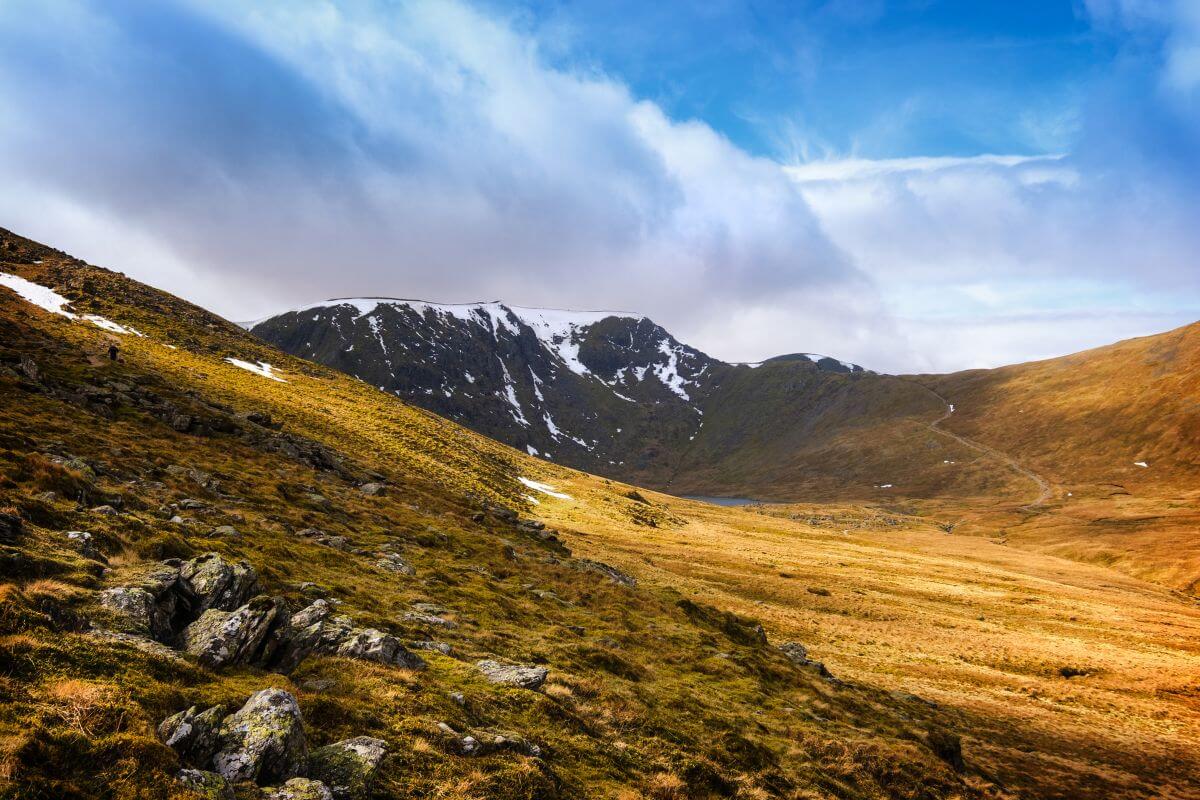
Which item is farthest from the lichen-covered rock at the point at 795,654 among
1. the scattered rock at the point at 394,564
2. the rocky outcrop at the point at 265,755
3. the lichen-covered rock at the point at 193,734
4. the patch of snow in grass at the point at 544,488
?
the patch of snow in grass at the point at 544,488

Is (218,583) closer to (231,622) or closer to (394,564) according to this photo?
(231,622)

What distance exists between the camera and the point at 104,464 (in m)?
23.2

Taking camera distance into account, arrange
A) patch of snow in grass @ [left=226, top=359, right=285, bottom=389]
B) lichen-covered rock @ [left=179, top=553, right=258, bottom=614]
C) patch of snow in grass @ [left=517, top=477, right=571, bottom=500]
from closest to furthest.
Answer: lichen-covered rock @ [left=179, top=553, right=258, bottom=614] < patch of snow in grass @ [left=226, top=359, right=285, bottom=389] < patch of snow in grass @ [left=517, top=477, right=571, bottom=500]

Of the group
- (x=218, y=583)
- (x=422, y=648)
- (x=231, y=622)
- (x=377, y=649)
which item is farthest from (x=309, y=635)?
(x=422, y=648)

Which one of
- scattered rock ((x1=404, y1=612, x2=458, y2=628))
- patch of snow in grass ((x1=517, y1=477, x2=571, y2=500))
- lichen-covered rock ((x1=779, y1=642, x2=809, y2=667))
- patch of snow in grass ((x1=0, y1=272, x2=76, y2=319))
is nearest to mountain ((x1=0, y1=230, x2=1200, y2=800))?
scattered rock ((x1=404, y1=612, x2=458, y2=628))

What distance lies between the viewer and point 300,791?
793 centimetres

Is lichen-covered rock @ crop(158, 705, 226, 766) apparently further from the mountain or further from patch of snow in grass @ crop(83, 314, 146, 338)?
patch of snow in grass @ crop(83, 314, 146, 338)

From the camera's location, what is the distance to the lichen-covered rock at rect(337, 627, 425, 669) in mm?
13875

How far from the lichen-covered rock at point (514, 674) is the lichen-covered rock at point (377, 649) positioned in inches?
82.9

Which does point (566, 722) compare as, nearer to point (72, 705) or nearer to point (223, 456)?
point (72, 705)

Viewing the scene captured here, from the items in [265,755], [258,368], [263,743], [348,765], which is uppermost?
[263,743]

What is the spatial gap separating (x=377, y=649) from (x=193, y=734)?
20.3ft

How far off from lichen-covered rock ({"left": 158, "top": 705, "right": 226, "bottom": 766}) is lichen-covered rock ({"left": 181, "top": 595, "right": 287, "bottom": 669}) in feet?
8.97

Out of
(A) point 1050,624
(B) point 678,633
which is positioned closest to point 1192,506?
(A) point 1050,624
